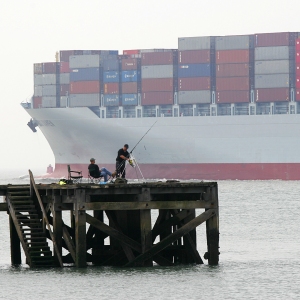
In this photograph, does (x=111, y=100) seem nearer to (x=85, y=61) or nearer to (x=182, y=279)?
(x=85, y=61)

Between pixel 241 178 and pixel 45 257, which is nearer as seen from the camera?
pixel 45 257

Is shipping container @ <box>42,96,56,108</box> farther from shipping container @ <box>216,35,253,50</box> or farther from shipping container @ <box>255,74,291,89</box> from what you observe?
shipping container @ <box>255,74,291,89</box>

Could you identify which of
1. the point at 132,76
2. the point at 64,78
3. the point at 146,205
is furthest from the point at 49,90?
the point at 146,205

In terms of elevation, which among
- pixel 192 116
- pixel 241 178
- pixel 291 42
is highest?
pixel 291 42

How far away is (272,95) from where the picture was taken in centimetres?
8775

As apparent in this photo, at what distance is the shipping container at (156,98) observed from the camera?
293 ft

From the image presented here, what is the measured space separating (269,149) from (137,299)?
227ft

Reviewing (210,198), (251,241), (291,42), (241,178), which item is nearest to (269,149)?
(241,178)

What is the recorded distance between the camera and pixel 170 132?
91562mm

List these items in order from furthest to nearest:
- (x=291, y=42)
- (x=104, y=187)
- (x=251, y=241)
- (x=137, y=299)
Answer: (x=291, y=42)
(x=251, y=241)
(x=104, y=187)
(x=137, y=299)

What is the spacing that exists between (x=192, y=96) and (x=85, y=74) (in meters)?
10.2

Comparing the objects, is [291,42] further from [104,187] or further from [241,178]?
[104,187]

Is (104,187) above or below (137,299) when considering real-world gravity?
above

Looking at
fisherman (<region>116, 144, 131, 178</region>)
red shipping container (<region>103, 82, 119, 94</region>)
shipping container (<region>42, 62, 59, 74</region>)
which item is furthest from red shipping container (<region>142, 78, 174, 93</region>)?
fisherman (<region>116, 144, 131, 178</region>)
